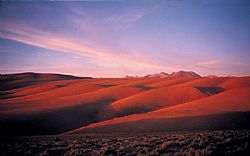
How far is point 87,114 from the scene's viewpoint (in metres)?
31.8

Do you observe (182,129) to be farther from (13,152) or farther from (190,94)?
(190,94)

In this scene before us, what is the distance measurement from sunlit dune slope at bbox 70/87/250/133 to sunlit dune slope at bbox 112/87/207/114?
628 cm

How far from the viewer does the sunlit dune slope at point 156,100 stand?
3353cm

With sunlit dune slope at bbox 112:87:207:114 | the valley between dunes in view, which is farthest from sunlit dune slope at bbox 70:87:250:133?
sunlit dune slope at bbox 112:87:207:114

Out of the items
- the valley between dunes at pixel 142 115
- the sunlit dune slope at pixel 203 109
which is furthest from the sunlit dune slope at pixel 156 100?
the sunlit dune slope at pixel 203 109

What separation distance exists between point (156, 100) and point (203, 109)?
40.2 ft

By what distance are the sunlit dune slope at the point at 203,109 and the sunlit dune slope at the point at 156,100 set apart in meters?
6.28

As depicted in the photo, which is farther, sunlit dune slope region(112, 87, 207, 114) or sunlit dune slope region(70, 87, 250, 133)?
sunlit dune slope region(112, 87, 207, 114)

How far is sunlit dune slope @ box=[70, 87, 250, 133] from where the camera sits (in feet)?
77.4

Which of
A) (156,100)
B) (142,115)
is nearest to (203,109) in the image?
(142,115)

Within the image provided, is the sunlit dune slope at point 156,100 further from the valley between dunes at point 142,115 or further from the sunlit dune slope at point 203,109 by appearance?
the sunlit dune slope at point 203,109

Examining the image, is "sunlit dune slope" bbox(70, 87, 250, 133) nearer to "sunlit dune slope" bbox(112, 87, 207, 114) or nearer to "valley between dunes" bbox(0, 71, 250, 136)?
"valley between dunes" bbox(0, 71, 250, 136)

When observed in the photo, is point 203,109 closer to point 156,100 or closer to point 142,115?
point 142,115

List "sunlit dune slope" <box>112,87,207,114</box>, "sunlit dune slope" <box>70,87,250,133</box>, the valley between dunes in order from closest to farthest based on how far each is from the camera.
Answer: the valley between dunes < "sunlit dune slope" <box>70,87,250,133</box> < "sunlit dune slope" <box>112,87,207,114</box>
